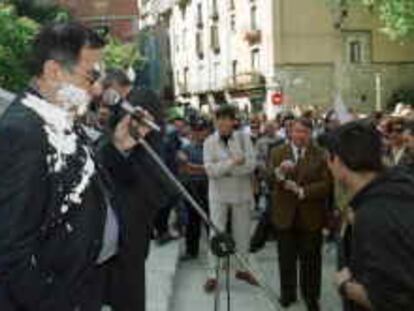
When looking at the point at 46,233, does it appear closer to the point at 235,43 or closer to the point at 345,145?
the point at 345,145

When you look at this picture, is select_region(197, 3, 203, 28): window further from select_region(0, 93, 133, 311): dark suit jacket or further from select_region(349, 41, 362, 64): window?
select_region(0, 93, 133, 311): dark suit jacket

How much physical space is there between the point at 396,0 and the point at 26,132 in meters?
36.9

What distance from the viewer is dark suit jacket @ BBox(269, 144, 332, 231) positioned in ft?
32.3

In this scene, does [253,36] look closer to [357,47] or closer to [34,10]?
[357,47]

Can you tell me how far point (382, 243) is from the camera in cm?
387

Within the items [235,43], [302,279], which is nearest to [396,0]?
[235,43]

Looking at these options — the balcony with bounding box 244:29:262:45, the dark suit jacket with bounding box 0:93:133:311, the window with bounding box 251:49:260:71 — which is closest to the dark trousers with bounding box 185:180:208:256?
the dark suit jacket with bounding box 0:93:133:311

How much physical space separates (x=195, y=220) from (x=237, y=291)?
249cm

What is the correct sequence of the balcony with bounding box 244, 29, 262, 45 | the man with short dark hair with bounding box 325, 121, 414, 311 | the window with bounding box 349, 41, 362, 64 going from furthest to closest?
the window with bounding box 349, 41, 362, 64 < the balcony with bounding box 244, 29, 262, 45 < the man with short dark hair with bounding box 325, 121, 414, 311

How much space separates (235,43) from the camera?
170 feet

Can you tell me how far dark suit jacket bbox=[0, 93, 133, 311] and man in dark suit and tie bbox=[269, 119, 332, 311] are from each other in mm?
5843

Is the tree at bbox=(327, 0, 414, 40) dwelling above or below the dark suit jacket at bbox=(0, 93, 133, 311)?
above

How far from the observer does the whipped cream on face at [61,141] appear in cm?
402

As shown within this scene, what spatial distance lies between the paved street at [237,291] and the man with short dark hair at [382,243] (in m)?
6.04
